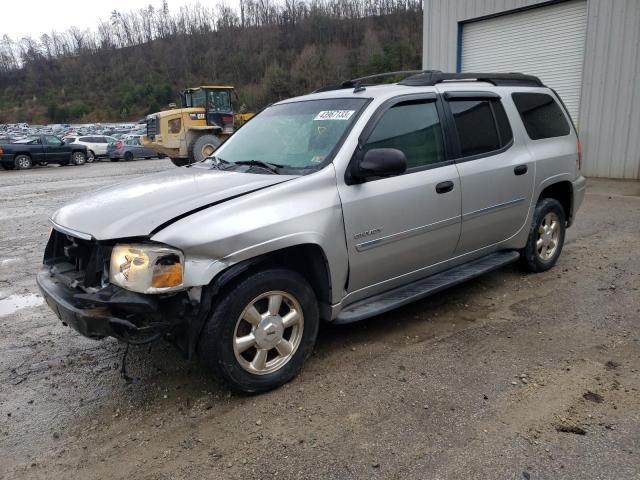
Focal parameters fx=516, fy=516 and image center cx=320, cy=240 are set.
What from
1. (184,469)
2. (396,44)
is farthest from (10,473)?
(396,44)

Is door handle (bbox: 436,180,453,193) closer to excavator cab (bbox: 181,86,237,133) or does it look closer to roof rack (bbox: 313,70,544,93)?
roof rack (bbox: 313,70,544,93)

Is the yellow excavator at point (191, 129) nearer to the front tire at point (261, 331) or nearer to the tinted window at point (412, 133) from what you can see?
the tinted window at point (412, 133)

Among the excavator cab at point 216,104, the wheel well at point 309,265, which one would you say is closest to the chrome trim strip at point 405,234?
the wheel well at point 309,265

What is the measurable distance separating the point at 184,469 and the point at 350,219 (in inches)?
69.5

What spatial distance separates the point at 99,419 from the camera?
3082 millimetres

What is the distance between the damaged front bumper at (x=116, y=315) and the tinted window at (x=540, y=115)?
379cm

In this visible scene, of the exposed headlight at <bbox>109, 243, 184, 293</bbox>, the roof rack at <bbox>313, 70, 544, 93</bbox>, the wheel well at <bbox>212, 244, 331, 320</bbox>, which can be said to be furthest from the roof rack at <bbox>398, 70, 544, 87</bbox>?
the exposed headlight at <bbox>109, 243, 184, 293</bbox>

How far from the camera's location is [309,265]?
3.43 meters

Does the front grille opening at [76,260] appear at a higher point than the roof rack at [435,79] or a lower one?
lower

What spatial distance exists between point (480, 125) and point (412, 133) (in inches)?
33.7

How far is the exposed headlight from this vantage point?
2.76 meters

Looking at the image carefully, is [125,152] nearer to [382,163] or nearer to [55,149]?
[55,149]

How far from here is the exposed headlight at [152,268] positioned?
109 inches

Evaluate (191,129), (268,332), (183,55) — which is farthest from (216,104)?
(183,55)
